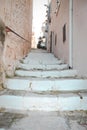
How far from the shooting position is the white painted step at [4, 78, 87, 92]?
3.38m

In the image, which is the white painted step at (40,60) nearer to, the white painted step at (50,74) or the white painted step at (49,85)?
the white painted step at (50,74)

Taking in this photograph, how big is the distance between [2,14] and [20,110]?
1.81 m

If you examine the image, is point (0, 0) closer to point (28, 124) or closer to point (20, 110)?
point (20, 110)

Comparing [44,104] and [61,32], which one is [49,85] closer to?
[44,104]

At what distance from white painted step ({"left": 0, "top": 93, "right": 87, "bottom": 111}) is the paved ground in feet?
0.44

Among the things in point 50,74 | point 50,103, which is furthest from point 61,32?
point 50,103

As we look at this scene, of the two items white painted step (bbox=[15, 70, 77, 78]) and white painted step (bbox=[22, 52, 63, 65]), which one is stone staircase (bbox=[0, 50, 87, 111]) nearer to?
white painted step (bbox=[15, 70, 77, 78])

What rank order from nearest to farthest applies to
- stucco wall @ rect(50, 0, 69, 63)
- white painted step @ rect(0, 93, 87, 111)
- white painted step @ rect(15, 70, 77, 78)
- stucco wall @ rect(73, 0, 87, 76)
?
1. white painted step @ rect(0, 93, 87, 111)
2. stucco wall @ rect(73, 0, 87, 76)
3. white painted step @ rect(15, 70, 77, 78)
4. stucco wall @ rect(50, 0, 69, 63)

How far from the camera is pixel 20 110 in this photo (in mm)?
2805

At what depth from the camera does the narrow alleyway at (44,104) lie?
7.44ft

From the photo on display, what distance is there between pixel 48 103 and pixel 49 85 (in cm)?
60

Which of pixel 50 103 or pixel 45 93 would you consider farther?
pixel 45 93

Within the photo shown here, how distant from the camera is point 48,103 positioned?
285 cm

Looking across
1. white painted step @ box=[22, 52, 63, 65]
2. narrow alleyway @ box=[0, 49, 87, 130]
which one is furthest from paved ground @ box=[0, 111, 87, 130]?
white painted step @ box=[22, 52, 63, 65]
